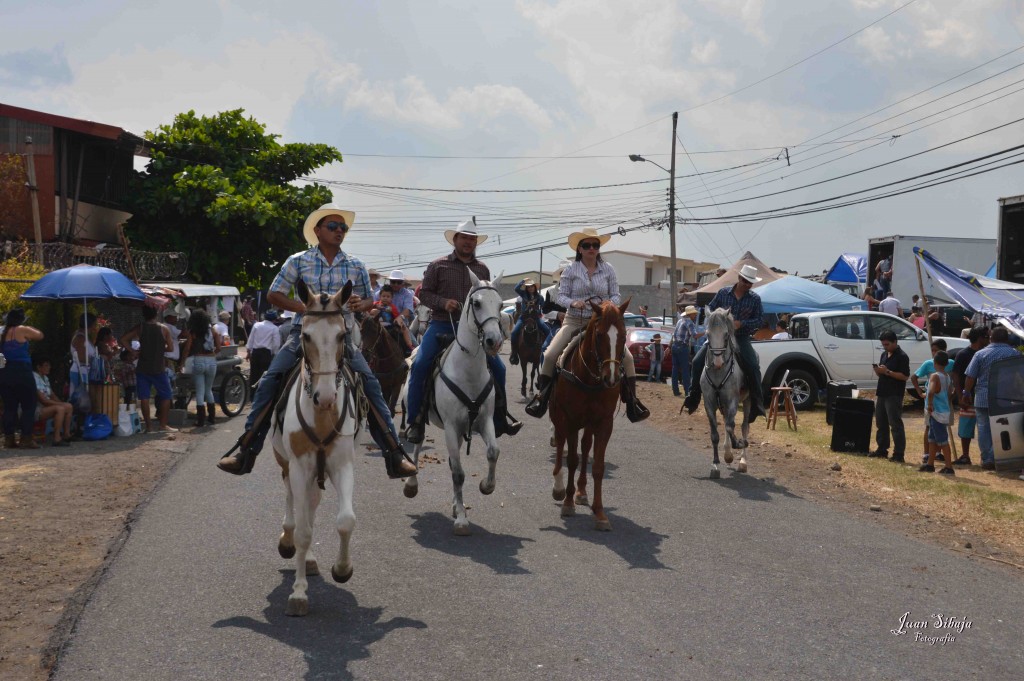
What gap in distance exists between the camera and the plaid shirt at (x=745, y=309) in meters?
13.6

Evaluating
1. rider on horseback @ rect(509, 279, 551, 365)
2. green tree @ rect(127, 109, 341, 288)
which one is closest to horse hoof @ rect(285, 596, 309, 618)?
rider on horseback @ rect(509, 279, 551, 365)

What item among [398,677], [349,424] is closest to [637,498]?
[349,424]

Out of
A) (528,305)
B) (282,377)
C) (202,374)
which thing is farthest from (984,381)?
(202,374)

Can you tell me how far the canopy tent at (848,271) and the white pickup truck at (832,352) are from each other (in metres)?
16.7

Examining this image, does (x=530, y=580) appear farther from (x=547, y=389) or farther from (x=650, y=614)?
(x=547, y=389)

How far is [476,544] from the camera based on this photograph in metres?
8.51

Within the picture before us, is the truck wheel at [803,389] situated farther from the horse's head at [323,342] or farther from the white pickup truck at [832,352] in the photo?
→ the horse's head at [323,342]

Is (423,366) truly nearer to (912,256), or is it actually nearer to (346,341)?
(346,341)

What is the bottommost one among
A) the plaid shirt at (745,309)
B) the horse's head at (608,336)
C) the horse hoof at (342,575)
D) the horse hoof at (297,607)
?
the horse hoof at (297,607)

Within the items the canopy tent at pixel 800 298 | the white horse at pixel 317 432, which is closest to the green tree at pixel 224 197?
the canopy tent at pixel 800 298

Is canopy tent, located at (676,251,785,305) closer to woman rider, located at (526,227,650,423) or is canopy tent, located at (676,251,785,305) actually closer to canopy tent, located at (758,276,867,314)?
canopy tent, located at (758,276,867,314)

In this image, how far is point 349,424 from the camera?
22.2 ft

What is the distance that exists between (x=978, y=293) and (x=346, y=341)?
13.3 metres

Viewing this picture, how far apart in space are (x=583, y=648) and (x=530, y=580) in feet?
5.04
